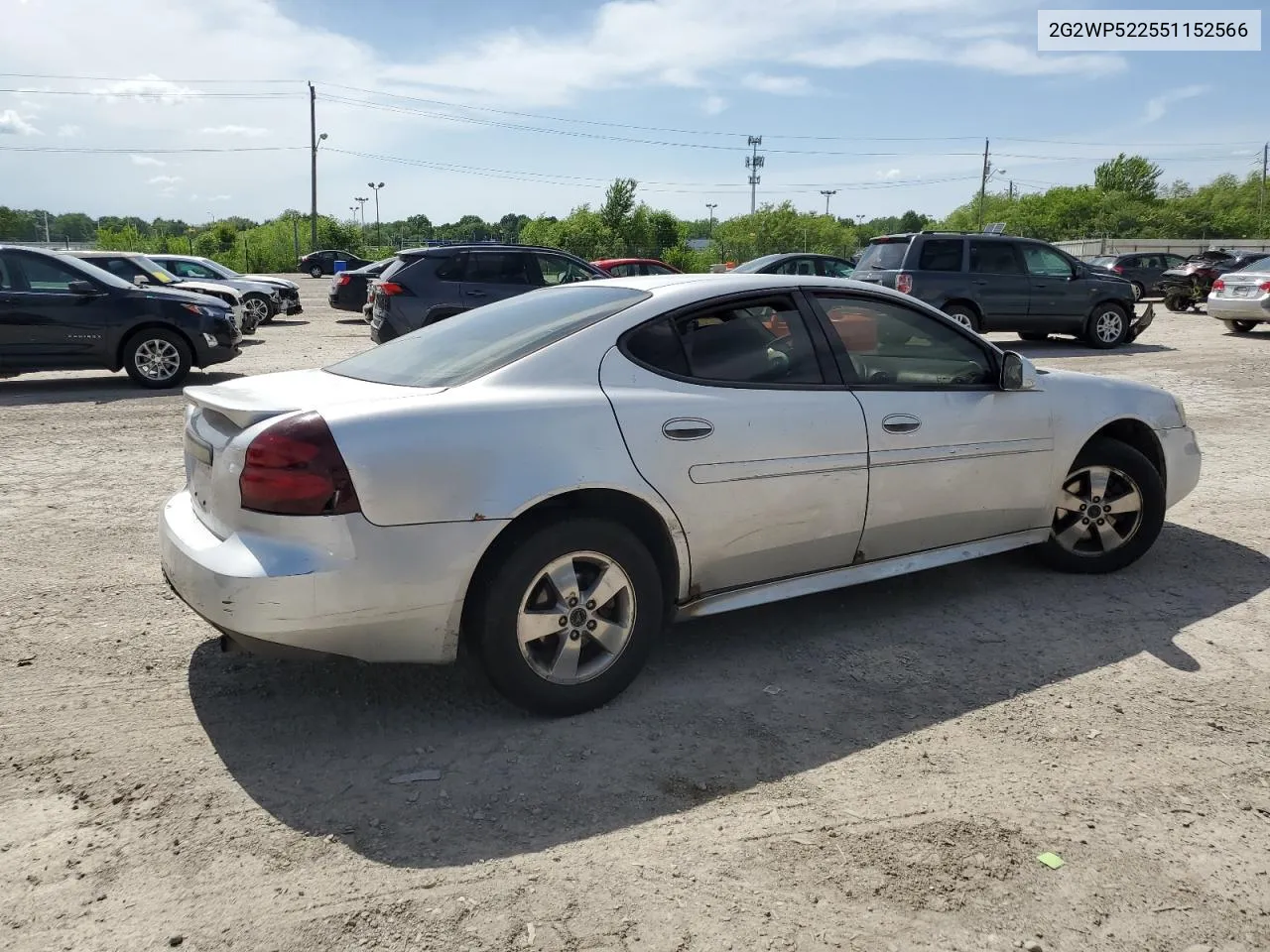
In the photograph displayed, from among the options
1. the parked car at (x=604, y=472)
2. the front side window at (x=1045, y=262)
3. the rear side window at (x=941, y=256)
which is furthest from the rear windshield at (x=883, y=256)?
the parked car at (x=604, y=472)

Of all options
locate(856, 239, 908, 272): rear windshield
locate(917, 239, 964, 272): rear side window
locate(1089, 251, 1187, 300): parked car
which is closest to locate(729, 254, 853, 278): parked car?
locate(856, 239, 908, 272): rear windshield

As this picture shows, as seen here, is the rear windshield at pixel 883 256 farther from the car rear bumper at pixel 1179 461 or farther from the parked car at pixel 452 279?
the car rear bumper at pixel 1179 461

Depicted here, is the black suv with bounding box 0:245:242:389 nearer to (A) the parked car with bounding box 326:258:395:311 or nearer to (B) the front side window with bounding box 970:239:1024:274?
(A) the parked car with bounding box 326:258:395:311

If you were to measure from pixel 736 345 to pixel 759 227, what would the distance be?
252ft

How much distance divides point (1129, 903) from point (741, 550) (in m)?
1.75

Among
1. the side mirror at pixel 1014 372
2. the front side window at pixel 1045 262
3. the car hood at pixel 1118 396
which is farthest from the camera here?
the front side window at pixel 1045 262

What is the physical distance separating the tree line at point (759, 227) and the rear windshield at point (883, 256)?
34424 millimetres

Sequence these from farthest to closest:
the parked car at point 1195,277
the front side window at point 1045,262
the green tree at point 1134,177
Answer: the green tree at point 1134,177 < the parked car at point 1195,277 < the front side window at point 1045,262

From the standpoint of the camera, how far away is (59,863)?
2.73 meters

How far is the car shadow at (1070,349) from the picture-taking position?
15805mm

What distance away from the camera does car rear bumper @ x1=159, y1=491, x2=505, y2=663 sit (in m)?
3.13

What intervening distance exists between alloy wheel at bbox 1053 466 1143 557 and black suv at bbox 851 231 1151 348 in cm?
1042

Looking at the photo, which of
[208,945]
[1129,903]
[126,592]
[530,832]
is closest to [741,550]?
[530,832]

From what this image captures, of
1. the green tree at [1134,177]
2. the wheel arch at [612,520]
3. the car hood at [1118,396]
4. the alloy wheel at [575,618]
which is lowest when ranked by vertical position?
the alloy wheel at [575,618]
